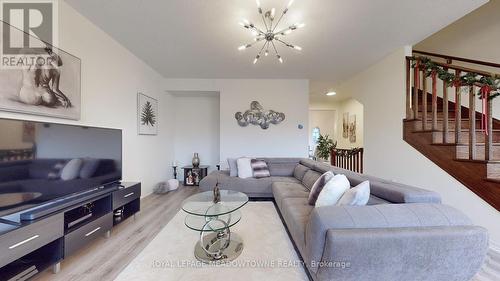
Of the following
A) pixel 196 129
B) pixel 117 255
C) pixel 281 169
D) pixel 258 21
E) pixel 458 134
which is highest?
pixel 258 21

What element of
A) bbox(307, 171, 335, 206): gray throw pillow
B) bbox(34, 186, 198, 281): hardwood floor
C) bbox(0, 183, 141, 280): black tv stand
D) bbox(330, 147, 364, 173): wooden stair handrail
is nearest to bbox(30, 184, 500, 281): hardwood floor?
bbox(34, 186, 198, 281): hardwood floor

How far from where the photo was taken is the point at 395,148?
387 centimetres

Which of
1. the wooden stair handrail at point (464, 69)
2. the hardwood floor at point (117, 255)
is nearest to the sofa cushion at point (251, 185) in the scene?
the hardwood floor at point (117, 255)

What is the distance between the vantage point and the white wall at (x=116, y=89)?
264 cm

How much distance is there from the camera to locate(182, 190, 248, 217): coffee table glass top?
2.20 metres

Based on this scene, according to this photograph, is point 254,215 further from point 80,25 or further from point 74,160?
point 80,25

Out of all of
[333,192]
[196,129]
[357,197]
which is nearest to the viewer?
[357,197]

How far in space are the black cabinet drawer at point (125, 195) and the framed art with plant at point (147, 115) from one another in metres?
1.49

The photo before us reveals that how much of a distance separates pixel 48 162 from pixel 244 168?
288 centimetres

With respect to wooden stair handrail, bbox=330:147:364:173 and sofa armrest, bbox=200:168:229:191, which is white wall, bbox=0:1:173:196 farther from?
wooden stair handrail, bbox=330:147:364:173

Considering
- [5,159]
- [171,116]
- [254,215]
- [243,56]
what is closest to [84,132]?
[5,159]

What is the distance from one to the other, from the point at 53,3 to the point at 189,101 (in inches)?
150

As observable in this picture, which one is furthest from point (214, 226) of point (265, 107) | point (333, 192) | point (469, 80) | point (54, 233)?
point (265, 107)

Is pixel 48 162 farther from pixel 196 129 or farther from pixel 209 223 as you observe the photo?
pixel 196 129
